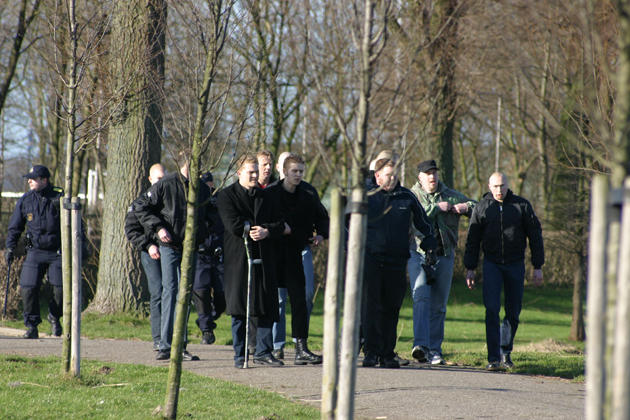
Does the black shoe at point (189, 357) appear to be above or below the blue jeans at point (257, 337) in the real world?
below

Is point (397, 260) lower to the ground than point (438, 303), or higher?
higher

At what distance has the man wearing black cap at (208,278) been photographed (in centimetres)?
883

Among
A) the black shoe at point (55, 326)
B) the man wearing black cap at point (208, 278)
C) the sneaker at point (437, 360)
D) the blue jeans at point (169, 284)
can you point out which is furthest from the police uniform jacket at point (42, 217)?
the sneaker at point (437, 360)

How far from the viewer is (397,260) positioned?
22.9ft

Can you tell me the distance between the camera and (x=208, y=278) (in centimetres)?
906

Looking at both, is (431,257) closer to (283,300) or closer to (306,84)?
(283,300)

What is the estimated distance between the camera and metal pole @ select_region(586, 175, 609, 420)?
249 cm

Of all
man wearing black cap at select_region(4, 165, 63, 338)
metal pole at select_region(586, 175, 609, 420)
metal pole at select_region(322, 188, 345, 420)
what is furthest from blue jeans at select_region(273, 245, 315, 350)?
metal pole at select_region(586, 175, 609, 420)

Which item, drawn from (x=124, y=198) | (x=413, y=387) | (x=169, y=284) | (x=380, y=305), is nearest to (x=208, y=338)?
(x=169, y=284)

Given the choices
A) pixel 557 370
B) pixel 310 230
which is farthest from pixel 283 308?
pixel 557 370

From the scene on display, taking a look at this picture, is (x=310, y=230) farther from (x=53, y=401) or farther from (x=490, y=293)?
(x=53, y=401)

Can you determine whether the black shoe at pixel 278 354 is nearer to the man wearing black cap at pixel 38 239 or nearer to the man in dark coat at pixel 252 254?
the man in dark coat at pixel 252 254

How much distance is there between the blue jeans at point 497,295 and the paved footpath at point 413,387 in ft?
1.23

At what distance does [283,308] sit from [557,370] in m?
2.98
